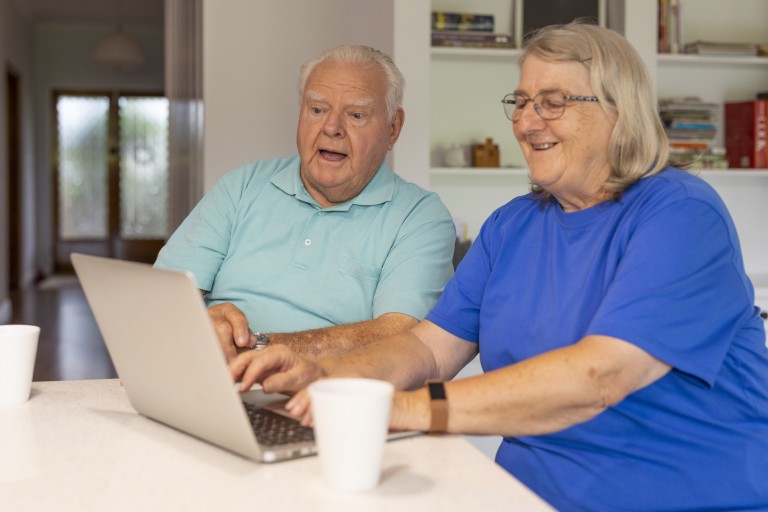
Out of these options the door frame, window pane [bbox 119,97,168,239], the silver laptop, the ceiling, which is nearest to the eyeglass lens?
the silver laptop

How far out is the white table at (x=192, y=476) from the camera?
0.95 metres

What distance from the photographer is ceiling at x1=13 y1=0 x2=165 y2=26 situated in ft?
31.3

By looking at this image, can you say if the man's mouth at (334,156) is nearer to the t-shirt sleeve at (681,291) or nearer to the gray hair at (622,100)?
the gray hair at (622,100)

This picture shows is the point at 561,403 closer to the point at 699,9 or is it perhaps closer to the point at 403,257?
the point at 403,257

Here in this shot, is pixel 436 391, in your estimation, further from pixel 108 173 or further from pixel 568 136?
pixel 108 173

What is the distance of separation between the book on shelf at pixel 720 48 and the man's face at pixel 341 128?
7.60ft

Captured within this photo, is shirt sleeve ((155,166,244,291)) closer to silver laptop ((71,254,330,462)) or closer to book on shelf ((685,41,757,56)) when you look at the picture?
silver laptop ((71,254,330,462))

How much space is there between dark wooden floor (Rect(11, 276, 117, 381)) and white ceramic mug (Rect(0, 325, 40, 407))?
A: 2.34 metres

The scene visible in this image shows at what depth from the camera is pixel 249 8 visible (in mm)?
4020

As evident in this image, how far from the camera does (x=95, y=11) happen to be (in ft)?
33.3

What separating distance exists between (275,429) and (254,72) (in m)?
3.07

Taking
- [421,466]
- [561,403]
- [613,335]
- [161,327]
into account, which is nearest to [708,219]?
[613,335]

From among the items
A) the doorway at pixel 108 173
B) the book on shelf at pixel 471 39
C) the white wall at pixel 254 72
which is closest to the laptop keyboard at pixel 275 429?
the book on shelf at pixel 471 39

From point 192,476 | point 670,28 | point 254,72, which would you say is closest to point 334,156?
point 192,476
